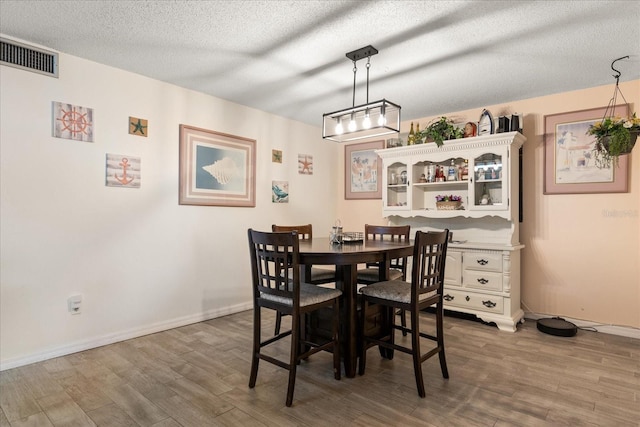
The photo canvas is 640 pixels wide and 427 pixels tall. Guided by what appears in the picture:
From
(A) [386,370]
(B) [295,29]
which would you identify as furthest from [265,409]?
(B) [295,29]

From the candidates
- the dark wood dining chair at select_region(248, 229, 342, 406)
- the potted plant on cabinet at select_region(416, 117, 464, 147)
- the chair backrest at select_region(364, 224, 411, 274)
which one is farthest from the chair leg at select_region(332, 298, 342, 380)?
the potted plant on cabinet at select_region(416, 117, 464, 147)

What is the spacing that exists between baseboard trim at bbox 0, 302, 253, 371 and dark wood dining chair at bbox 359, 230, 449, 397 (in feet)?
6.11

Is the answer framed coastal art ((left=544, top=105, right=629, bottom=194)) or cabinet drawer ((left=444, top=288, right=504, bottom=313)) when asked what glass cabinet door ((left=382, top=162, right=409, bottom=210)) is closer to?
cabinet drawer ((left=444, top=288, right=504, bottom=313))

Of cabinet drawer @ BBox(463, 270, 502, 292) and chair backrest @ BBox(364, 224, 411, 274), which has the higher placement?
chair backrest @ BBox(364, 224, 411, 274)

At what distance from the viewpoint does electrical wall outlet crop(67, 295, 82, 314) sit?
2.65 metres

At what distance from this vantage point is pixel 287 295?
200 centimetres

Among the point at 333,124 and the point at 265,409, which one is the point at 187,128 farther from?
the point at 265,409

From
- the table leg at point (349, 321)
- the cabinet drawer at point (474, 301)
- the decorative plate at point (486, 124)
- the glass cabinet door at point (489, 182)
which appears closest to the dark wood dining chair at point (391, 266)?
the table leg at point (349, 321)

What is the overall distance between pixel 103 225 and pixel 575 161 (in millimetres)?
4305

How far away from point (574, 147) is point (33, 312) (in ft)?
15.7

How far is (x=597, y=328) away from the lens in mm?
3229

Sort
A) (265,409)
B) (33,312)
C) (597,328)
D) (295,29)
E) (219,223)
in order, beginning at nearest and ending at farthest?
(265,409), (295,29), (33,312), (597,328), (219,223)

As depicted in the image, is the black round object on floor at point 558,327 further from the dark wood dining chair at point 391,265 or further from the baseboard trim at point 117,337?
the baseboard trim at point 117,337

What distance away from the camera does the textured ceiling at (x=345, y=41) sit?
2068 mm
